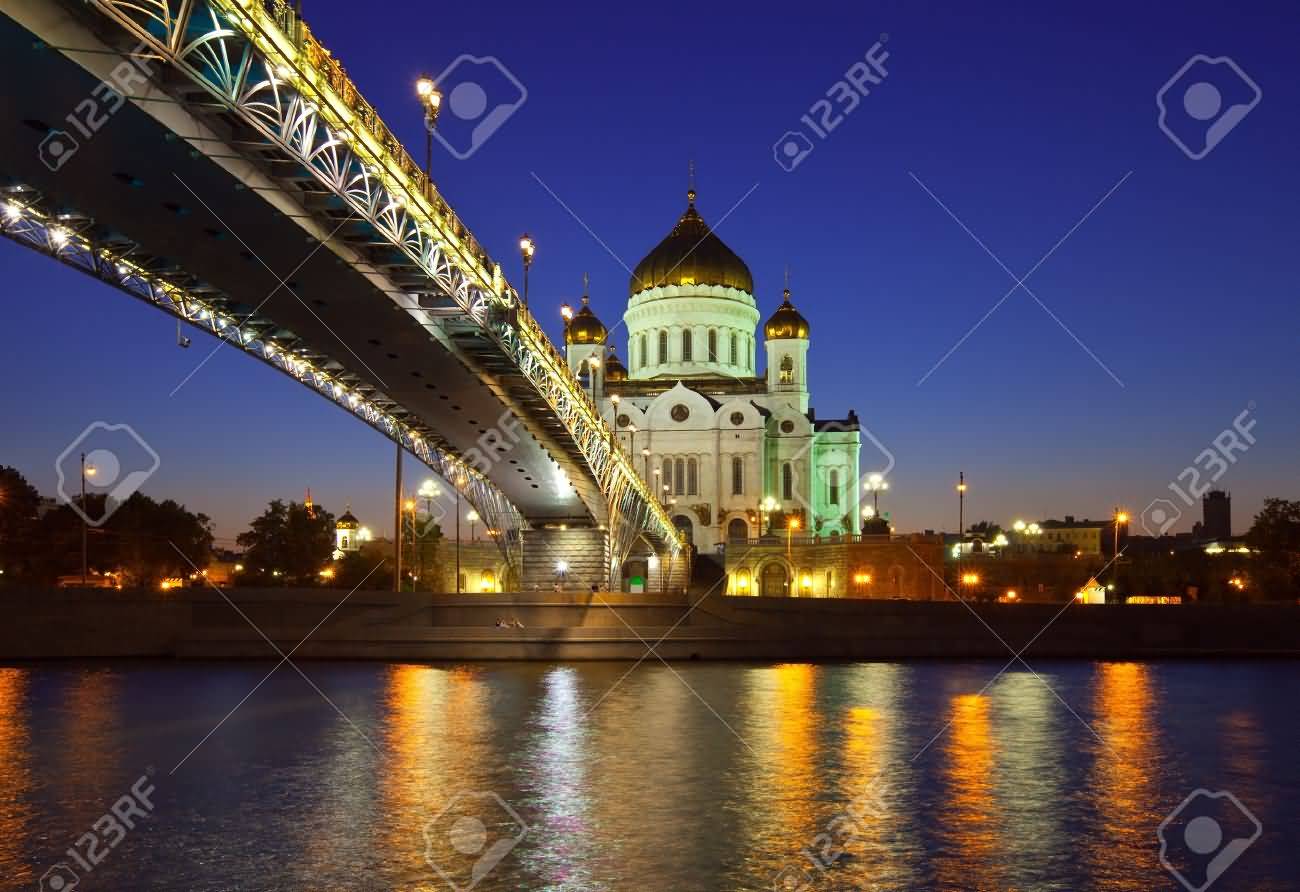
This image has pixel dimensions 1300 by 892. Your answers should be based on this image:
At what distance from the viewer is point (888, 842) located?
45.7ft

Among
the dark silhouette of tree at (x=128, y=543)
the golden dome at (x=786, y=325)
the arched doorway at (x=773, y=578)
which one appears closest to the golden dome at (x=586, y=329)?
the golden dome at (x=786, y=325)

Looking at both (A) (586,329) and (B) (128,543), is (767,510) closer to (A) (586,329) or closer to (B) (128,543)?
(A) (586,329)

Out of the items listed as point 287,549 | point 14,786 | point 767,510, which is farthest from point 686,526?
point 14,786

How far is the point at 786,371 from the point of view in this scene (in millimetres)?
94875

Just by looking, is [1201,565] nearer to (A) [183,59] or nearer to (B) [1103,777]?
(B) [1103,777]

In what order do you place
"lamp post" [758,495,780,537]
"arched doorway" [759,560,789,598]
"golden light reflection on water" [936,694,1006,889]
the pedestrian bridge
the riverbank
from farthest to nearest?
"lamp post" [758,495,780,537] < "arched doorway" [759,560,789,598] < the riverbank < the pedestrian bridge < "golden light reflection on water" [936,694,1006,889]

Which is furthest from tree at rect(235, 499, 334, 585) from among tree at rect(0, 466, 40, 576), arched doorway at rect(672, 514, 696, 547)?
arched doorway at rect(672, 514, 696, 547)

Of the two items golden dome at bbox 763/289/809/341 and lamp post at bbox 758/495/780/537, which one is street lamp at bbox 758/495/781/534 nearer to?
lamp post at bbox 758/495/780/537

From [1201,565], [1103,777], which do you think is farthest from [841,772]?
[1201,565]

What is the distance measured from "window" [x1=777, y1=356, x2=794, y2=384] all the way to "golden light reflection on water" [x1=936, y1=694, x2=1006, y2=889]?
70749 millimetres

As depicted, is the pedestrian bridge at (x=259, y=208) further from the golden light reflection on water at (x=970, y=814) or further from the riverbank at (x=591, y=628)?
the golden light reflection on water at (x=970, y=814)

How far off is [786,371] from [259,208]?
247ft

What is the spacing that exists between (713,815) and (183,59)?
11552mm

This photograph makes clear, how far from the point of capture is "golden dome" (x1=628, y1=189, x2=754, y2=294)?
3681 inches
